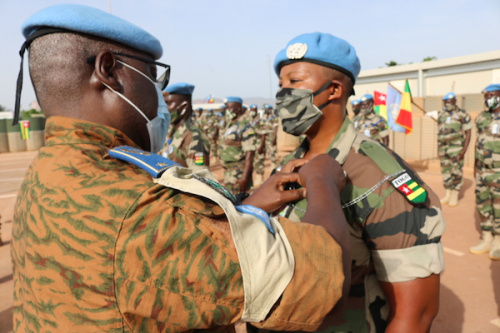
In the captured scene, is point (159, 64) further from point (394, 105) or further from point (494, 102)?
point (394, 105)

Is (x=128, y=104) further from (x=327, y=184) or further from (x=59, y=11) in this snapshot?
(x=327, y=184)

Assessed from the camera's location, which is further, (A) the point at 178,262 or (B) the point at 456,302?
(B) the point at 456,302

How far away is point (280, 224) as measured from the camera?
95cm

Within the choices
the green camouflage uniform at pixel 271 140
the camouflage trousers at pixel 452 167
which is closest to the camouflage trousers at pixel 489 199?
the camouflage trousers at pixel 452 167

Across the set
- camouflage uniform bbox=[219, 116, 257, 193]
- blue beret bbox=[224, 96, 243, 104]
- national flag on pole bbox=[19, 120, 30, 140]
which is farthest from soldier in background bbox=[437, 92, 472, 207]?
national flag on pole bbox=[19, 120, 30, 140]

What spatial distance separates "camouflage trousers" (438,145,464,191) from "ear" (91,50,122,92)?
820 centimetres

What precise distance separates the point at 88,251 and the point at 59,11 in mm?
752

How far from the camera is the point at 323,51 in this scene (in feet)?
5.98

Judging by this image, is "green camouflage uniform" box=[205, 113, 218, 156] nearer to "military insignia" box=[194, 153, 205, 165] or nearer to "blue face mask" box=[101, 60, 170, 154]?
"military insignia" box=[194, 153, 205, 165]

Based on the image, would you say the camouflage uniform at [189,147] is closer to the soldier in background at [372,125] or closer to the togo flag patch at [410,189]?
the togo flag patch at [410,189]

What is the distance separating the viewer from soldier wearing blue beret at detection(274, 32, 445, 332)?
1463mm

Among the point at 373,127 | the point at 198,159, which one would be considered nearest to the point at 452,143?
the point at 373,127

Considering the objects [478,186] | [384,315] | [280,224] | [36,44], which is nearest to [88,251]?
[280,224]

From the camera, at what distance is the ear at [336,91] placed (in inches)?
75.7
